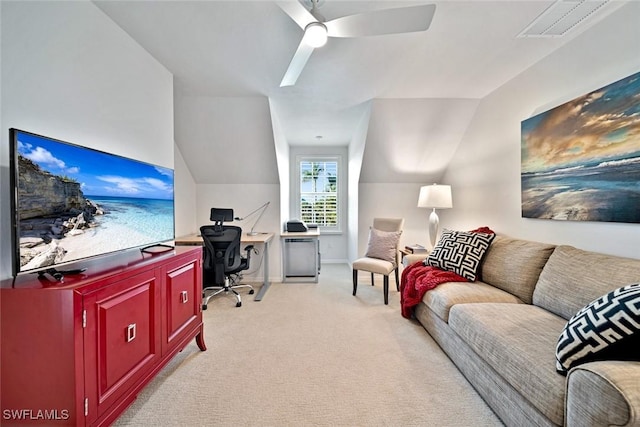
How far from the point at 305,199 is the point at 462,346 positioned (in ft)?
13.7

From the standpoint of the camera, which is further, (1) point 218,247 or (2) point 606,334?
(1) point 218,247

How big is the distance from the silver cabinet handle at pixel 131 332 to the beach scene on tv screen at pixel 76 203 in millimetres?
459

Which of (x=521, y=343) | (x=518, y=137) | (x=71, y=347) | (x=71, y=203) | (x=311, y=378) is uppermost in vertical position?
(x=518, y=137)

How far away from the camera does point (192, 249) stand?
216cm

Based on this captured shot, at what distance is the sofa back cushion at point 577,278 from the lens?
1560 mm

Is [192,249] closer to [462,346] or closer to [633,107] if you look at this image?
[462,346]

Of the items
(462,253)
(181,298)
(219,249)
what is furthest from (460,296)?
(219,249)

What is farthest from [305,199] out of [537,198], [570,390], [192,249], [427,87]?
[570,390]

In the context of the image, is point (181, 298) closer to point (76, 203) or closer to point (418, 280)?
point (76, 203)

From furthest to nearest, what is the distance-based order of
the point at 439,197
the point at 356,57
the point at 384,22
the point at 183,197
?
the point at 183,197
the point at 439,197
the point at 356,57
the point at 384,22

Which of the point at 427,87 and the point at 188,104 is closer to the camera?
the point at 427,87

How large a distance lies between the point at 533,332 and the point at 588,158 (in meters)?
1.41

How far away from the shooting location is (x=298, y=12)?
151 centimetres

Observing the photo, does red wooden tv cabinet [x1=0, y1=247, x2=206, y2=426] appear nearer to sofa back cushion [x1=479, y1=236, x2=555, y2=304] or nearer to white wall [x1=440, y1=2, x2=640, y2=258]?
sofa back cushion [x1=479, y1=236, x2=555, y2=304]
